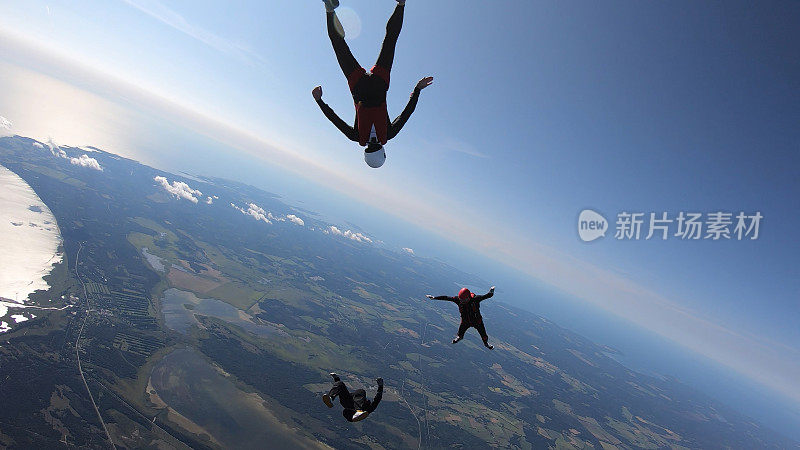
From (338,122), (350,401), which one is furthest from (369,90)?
(350,401)

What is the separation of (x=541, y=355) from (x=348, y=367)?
391 ft

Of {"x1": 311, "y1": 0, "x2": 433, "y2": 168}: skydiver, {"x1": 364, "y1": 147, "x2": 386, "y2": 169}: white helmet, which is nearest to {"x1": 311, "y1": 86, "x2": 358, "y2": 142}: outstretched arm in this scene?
{"x1": 311, "y1": 0, "x2": 433, "y2": 168}: skydiver

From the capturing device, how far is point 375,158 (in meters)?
5.83

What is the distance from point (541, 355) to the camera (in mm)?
161125

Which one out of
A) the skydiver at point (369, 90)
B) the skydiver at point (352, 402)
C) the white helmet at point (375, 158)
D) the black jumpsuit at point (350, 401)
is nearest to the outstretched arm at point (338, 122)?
the skydiver at point (369, 90)

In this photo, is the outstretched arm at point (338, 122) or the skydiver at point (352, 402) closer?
the outstretched arm at point (338, 122)

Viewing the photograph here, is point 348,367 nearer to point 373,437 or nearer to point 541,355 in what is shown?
point 373,437

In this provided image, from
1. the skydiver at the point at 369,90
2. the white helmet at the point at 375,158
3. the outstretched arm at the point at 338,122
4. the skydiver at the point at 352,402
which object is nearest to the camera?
the skydiver at the point at 369,90

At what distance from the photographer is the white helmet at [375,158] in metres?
5.83

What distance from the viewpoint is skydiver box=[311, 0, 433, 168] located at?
16.7 feet

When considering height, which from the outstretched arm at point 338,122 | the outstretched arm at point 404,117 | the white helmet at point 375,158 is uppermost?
the outstretched arm at point 404,117

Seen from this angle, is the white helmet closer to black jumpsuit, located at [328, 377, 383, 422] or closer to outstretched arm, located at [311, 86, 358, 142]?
outstretched arm, located at [311, 86, 358, 142]

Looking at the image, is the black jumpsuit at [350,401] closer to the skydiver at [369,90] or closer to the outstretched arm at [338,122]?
the skydiver at [369,90]

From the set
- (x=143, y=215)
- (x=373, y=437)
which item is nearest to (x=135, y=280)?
(x=143, y=215)
